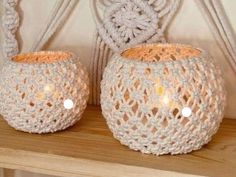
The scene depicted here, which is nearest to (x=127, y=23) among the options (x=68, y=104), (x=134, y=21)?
(x=134, y=21)

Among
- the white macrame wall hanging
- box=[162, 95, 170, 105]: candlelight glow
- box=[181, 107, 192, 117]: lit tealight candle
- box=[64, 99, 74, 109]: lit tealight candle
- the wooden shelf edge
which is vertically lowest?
the wooden shelf edge

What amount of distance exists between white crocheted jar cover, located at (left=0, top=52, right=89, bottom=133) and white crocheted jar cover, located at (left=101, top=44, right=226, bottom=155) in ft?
0.22

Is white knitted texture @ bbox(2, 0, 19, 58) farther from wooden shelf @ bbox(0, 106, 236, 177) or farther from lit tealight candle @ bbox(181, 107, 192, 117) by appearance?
lit tealight candle @ bbox(181, 107, 192, 117)

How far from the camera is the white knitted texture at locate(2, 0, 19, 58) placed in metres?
0.67

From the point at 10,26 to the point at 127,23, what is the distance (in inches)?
7.4

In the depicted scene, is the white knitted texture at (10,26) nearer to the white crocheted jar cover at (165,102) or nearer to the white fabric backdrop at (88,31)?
the white fabric backdrop at (88,31)

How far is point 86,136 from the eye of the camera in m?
0.55

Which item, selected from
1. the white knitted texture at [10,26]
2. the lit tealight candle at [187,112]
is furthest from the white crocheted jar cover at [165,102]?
the white knitted texture at [10,26]

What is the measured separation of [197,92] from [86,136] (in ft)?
0.51

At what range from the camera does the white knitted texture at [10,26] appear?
67cm

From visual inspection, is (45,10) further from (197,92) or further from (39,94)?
(197,92)

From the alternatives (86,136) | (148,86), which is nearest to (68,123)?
(86,136)

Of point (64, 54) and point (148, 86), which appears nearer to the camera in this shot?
point (148, 86)

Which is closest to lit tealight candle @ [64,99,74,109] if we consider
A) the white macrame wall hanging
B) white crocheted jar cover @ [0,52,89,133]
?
white crocheted jar cover @ [0,52,89,133]
